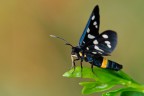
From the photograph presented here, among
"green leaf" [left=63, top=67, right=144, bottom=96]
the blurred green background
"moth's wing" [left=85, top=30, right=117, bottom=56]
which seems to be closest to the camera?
"green leaf" [left=63, top=67, right=144, bottom=96]

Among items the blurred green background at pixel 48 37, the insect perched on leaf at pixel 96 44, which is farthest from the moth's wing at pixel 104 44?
the blurred green background at pixel 48 37

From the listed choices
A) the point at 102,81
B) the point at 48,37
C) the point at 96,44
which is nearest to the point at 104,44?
the point at 96,44

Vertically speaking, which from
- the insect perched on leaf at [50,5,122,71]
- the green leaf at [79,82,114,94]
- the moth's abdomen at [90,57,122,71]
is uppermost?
the insect perched on leaf at [50,5,122,71]

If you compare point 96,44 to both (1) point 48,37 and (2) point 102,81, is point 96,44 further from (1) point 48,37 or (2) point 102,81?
(1) point 48,37

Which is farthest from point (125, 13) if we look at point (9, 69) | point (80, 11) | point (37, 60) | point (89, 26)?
point (89, 26)

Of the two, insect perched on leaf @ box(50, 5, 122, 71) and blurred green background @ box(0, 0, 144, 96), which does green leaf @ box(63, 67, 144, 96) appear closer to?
insect perched on leaf @ box(50, 5, 122, 71)

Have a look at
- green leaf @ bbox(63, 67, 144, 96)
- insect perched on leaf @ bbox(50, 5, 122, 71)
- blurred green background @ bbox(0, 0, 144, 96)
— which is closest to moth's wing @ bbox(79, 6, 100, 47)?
insect perched on leaf @ bbox(50, 5, 122, 71)
